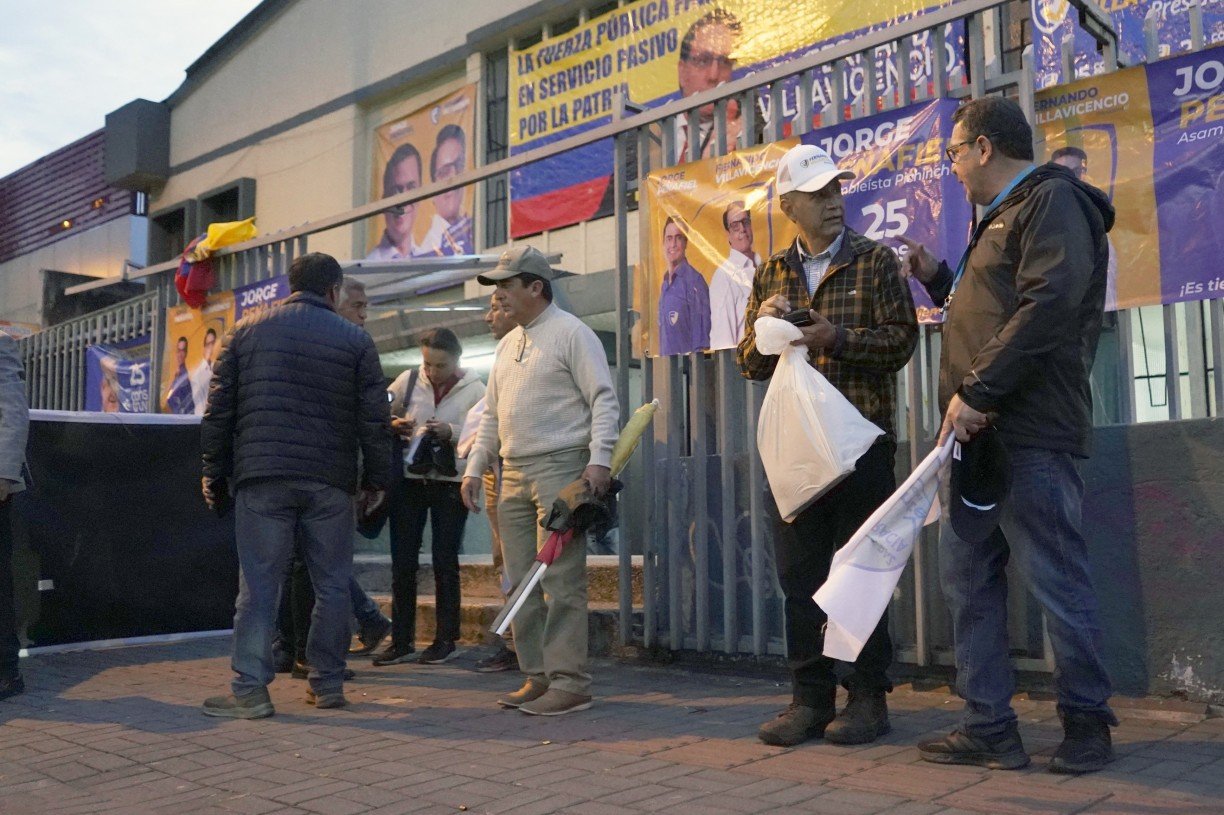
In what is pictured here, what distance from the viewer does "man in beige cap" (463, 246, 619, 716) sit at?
5.19m

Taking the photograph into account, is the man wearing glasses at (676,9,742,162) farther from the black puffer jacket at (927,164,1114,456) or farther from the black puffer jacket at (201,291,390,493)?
the black puffer jacket at (927,164,1114,456)

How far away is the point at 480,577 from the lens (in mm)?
7984

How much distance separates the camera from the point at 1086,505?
4.73 metres

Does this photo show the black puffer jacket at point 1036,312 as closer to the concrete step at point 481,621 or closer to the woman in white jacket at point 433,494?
the concrete step at point 481,621

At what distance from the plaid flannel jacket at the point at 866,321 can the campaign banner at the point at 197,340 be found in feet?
17.0

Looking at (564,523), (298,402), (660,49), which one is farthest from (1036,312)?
(660,49)

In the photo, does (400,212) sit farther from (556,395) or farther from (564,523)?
(564,523)

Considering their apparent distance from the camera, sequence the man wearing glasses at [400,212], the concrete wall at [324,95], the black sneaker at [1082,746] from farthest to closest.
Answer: the man wearing glasses at [400,212] < the concrete wall at [324,95] < the black sneaker at [1082,746]

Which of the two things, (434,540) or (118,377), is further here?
(118,377)

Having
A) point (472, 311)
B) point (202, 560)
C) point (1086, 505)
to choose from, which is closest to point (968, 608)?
point (1086, 505)

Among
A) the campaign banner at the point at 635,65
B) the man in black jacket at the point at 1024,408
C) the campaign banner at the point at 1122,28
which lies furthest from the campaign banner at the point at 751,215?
the campaign banner at the point at 635,65

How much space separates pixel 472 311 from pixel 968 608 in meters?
6.84

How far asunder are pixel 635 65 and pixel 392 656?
6895 millimetres

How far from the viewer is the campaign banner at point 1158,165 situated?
439 centimetres
